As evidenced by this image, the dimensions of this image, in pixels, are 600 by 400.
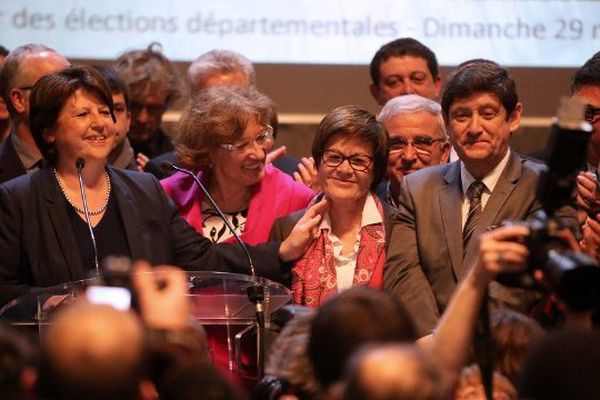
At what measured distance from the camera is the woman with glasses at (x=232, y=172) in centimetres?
500

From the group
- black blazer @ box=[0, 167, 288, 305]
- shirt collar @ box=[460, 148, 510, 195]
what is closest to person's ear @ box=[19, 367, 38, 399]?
black blazer @ box=[0, 167, 288, 305]

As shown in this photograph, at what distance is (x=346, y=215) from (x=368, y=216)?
8cm

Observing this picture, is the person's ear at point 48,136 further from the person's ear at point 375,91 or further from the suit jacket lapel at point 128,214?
the person's ear at point 375,91

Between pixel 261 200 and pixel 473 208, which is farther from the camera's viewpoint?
pixel 261 200

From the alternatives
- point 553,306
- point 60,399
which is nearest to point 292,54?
point 553,306

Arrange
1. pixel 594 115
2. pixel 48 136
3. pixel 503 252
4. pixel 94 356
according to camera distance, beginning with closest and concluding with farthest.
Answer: pixel 94 356
pixel 503 252
pixel 48 136
pixel 594 115

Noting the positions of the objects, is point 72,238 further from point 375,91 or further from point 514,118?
point 375,91

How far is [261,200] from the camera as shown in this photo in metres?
5.02

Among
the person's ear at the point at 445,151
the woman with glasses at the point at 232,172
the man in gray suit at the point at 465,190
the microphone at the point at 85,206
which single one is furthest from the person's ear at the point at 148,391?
the person's ear at the point at 445,151

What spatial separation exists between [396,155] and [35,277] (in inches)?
59.1

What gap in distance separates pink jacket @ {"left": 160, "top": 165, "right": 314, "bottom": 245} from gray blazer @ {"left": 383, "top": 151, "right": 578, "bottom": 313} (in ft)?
1.63

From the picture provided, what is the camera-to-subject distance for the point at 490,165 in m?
4.59

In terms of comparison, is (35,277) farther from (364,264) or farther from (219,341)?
(364,264)

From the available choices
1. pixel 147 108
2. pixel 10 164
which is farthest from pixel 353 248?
pixel 147 108
